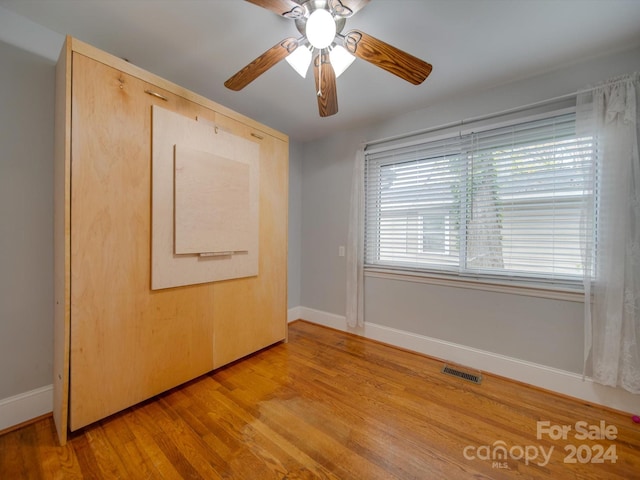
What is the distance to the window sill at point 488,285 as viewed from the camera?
192 cm

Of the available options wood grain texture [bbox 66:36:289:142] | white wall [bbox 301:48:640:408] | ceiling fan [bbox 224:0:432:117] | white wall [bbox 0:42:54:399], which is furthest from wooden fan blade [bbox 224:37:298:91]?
white wall [bbox 301:48:640:408]

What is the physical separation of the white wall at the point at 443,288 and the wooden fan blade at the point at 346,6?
50.7 inches

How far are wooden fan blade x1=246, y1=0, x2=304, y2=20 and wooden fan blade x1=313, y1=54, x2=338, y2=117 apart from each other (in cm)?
24

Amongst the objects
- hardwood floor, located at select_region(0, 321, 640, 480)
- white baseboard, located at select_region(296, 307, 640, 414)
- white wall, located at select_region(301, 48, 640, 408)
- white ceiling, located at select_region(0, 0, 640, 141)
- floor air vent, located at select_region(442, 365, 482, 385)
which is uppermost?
white ceiling, located at select_region(0, 0, 640, 141)

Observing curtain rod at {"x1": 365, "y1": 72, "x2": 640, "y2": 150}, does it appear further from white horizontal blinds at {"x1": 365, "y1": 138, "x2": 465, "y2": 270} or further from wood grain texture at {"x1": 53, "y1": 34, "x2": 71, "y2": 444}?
wood grain texture at {"x1": 53, "y1": 34, "x2": 71, "y2": 444}

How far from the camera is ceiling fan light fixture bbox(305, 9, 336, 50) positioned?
1.18 metres

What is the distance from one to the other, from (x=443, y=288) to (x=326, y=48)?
2.19 metres

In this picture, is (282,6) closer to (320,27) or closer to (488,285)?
(320,27)

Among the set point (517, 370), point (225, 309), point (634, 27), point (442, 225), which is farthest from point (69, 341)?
point (634, 27)

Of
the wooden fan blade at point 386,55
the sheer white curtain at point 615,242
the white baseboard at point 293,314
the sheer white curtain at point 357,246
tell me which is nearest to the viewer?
the wooden fan blade at point 386,55

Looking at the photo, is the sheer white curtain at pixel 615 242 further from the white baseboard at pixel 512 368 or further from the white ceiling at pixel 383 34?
the white ceiling at pixel 383 34

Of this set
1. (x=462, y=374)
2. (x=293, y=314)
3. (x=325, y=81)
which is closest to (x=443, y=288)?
(x=462, y=374)

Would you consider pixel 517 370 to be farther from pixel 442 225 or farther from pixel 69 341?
pixel 69 341

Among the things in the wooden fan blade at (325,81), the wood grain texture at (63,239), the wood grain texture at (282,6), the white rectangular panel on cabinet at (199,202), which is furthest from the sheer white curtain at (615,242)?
the wood grain texture at (63,239)
